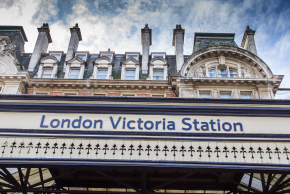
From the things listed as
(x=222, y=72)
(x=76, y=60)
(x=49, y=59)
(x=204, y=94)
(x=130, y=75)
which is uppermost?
(x=49, y=59)

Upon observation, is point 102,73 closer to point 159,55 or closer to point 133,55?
point 133,55

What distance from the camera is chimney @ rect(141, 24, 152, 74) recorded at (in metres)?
23.6

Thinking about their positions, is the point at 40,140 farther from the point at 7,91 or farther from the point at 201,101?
the point at 7,91

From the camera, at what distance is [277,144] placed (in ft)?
24.9

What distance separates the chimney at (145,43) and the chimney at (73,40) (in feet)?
22.6

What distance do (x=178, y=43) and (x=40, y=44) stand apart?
45.1 ft

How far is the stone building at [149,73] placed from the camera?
19656mm

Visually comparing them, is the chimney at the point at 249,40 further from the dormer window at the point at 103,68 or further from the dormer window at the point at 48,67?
the dormer window at the point at 48,67

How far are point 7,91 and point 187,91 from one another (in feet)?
45.2

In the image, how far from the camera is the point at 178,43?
24.9 meters

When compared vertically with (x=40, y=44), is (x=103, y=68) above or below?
below

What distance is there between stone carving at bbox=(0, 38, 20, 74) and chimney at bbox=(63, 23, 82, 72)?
4679mm

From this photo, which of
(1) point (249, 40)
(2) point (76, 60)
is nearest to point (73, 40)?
(2) point (76, 60)

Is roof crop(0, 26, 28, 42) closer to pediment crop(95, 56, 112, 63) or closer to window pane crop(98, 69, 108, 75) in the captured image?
pediment crop(95, 56, 112, 63)
